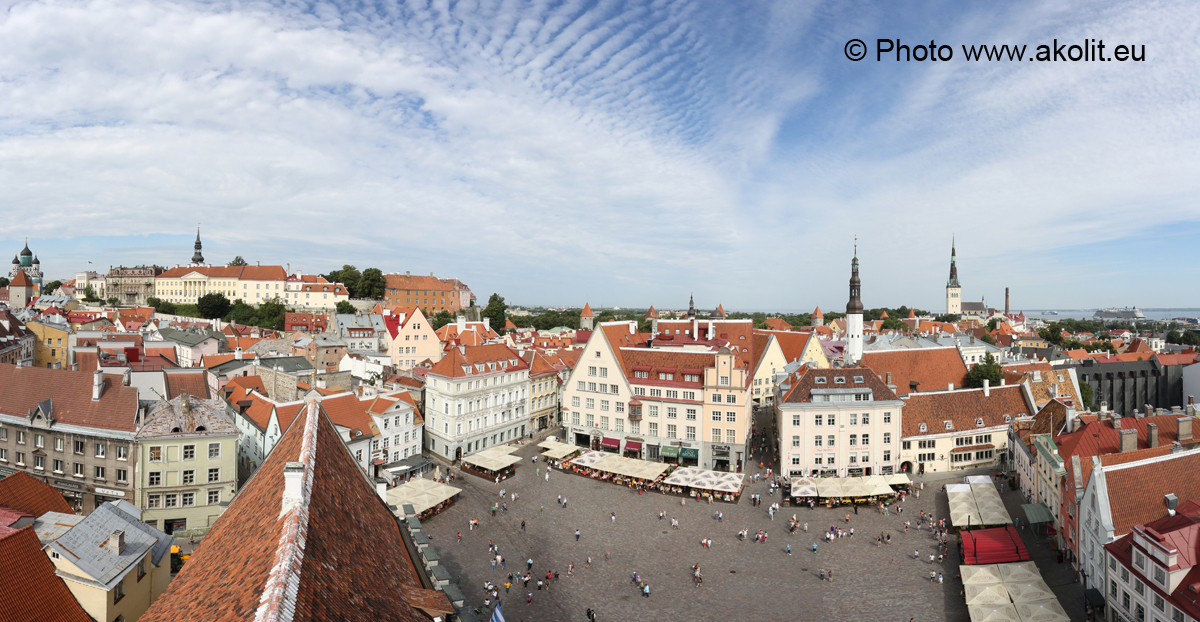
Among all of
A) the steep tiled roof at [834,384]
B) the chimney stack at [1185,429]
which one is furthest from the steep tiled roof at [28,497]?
the chimney stack at [1185,429]

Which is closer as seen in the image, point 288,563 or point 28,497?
point 288,563

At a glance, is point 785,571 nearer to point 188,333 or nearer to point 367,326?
point 188,333

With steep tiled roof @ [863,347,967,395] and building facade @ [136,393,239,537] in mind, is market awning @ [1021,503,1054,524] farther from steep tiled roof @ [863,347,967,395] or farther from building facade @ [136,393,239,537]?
building facade @ [136,393,239,537]

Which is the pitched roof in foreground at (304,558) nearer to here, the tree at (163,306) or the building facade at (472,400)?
the building facade at (472,400)

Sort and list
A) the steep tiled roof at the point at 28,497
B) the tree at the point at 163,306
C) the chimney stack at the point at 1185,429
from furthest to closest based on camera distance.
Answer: the tree at the point at 163,306 < the chimney stack at the point at 1185,429 < the steep tiled roof at the point at 28,497

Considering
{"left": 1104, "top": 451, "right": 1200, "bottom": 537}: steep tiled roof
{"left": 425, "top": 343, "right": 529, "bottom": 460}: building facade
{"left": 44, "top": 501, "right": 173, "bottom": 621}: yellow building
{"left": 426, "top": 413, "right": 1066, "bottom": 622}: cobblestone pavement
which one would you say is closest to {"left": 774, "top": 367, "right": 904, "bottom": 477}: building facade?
{"left": 426, "top": 413, "right": 1066, "bottom": 622}: cobblestone pavement

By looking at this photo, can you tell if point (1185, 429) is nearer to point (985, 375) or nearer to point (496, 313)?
point (985, 375)

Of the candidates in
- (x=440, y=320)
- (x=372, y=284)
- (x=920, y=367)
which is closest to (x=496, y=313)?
(x=440, y=320)
